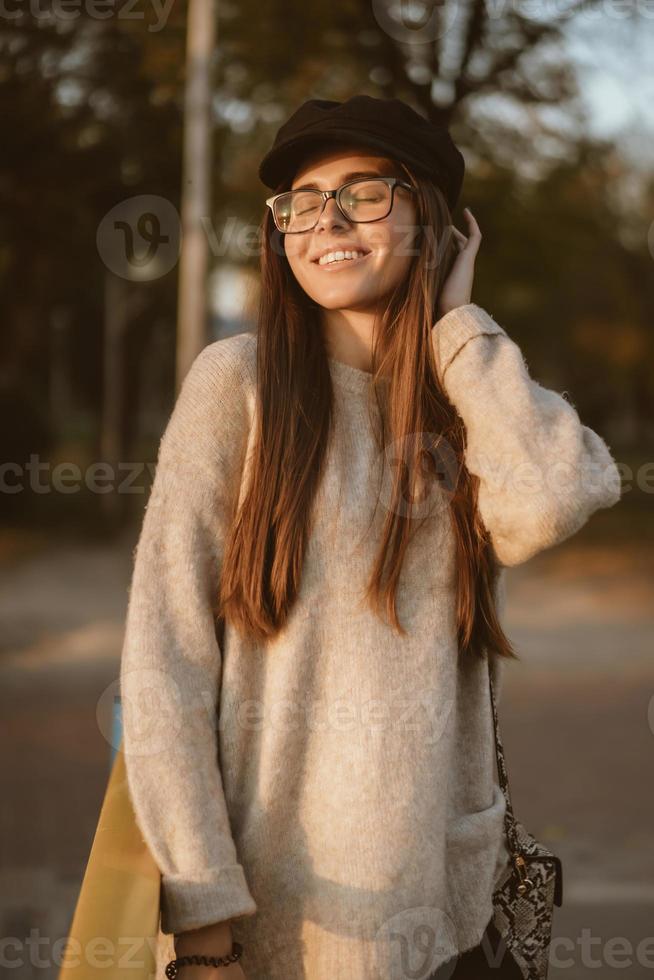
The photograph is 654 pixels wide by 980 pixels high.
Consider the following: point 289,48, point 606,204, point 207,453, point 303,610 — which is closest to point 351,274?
point 207,453

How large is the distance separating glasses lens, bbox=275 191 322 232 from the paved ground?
2.81 m

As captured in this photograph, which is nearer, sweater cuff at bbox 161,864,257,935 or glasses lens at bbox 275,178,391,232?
sweater cuff at bbox 161,864,257,935

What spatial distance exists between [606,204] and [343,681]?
15707 mm

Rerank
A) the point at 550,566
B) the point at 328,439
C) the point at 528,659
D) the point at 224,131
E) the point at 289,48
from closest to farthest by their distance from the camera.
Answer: the point at 328,439, the point at 289,48, the point at 528,659, the point at 224,131, the point at 550,566

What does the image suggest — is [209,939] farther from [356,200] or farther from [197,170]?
[197,170]

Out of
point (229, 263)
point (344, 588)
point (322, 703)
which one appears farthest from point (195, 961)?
point (229, 263)

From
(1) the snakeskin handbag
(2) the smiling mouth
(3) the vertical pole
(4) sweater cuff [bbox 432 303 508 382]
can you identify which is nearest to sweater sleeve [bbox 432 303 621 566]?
(4) sweater cuff [bbox 432 303 508 382]

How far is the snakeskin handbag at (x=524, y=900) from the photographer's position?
6.64 ft

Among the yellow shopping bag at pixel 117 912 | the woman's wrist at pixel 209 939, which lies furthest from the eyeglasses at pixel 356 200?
the woman's wrist at pixel 209 939

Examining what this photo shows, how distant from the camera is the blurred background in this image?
499 centimetres

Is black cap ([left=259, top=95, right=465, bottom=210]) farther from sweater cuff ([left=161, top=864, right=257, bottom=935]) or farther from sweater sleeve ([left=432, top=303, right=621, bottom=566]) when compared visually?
sweater cuff ([left=161, top=864, right=257, bottom=935])

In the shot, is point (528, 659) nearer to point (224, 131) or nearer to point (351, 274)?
point (224, 131)

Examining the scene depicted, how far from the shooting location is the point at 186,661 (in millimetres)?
1794

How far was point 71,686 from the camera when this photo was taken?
7.79 m
